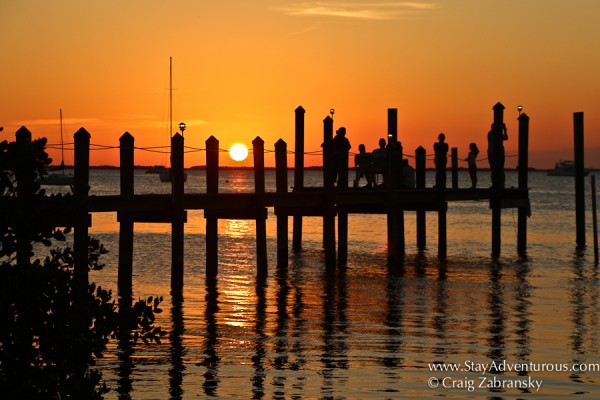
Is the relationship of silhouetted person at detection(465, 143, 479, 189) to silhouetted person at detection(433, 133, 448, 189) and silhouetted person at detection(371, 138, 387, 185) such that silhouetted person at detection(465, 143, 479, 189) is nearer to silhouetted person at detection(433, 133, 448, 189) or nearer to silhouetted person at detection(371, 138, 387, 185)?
silhouetted person at detection(433, 133, 448, 189)

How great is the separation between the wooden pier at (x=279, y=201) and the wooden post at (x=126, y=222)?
2 centimetres

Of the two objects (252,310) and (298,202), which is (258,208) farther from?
(252,310)

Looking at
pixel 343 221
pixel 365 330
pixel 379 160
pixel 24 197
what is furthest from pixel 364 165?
pixel 24 197

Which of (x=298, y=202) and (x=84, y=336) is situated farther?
(x=298, y=202)

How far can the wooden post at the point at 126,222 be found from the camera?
19.1 m

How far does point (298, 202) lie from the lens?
23.7 m

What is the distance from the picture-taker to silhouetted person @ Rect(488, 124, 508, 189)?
97.7ft

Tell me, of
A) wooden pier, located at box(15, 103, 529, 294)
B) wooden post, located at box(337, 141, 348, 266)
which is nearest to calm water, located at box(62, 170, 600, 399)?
wooden post, located at box(337, 141, 348, 266)

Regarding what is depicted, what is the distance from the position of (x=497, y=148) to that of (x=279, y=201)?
910 cm

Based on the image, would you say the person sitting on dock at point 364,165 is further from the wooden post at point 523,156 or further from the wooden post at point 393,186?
the wooden post at point 523,156

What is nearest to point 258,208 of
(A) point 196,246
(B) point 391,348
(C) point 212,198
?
(C) point 212,198

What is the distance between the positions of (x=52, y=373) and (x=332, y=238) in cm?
1822

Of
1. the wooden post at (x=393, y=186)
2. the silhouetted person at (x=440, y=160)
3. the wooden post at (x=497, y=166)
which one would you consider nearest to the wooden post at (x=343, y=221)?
the wooden post at (x=393, y=186)

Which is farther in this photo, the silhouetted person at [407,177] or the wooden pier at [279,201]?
the silhouetted person at [407,177]
